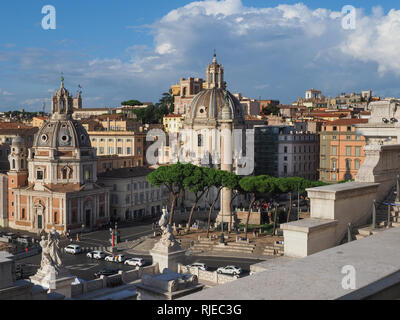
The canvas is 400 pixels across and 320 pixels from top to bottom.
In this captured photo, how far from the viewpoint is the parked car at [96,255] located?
35844 mm

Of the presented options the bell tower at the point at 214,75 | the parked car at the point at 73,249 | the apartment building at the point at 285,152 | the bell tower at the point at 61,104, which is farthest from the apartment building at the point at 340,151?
the parked car at the point at 73,249

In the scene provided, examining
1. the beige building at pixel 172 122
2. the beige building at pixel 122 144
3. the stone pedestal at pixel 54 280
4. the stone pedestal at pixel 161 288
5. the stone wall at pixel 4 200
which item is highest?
the beige building at pixel 172 122

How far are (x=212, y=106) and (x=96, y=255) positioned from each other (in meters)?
30.4

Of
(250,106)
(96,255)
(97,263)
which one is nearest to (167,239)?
(97,263)

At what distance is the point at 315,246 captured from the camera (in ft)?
34.5

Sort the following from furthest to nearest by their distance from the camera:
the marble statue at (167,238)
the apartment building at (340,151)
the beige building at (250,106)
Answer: the beige building at (250,106) → the apartment building at (340,151) → the marble statue at (167,238)

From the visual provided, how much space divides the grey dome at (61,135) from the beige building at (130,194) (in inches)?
187

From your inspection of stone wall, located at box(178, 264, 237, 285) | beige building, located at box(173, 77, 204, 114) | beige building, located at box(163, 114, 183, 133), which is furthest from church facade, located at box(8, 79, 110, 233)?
beige building, located at box(173, 77, 204, 114)

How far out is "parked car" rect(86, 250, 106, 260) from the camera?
118 ft

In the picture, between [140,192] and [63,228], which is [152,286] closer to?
[63,228]

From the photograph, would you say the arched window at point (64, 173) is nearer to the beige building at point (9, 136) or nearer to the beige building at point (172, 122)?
the beige building at point (9, 136)

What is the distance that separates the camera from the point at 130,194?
174 feet

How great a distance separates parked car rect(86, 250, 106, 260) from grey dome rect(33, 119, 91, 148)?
15.4 meters

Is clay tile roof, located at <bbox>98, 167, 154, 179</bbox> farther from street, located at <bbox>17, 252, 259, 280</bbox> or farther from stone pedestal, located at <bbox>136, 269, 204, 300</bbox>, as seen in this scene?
stone pedestal, located at <bbox>136, 269, 204, 300</bbox>
